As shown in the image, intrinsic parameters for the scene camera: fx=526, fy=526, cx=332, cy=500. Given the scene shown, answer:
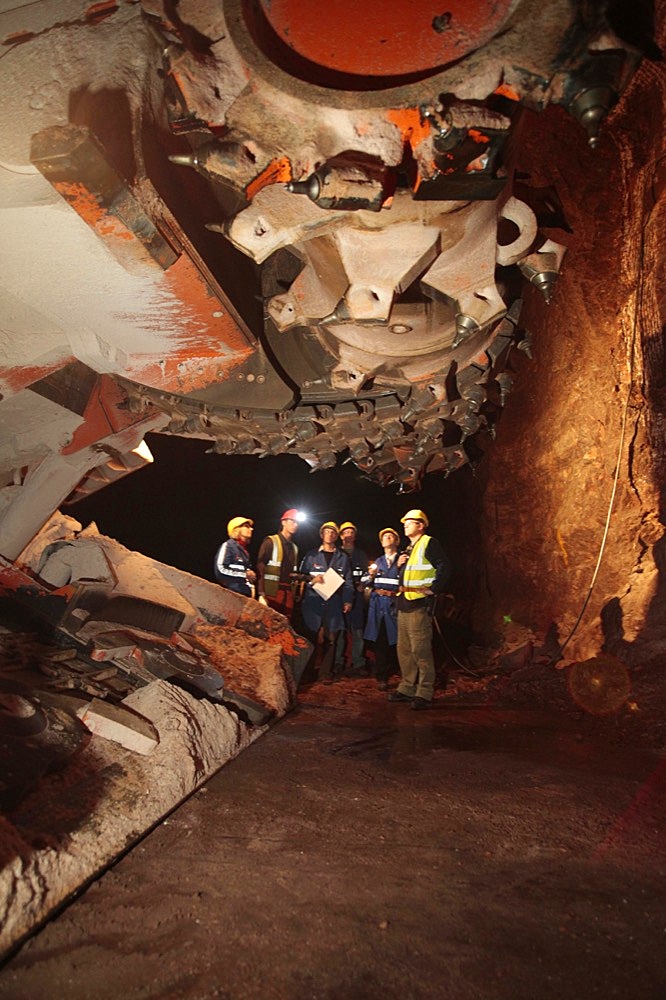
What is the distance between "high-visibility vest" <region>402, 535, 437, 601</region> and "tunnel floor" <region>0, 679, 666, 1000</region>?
2521mm

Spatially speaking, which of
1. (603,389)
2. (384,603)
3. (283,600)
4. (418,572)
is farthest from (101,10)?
(384,603)

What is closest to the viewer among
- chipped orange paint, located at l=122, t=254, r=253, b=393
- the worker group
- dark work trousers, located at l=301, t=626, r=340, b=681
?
chipped orange paint, located at l=122, t=254, r=253, b=393

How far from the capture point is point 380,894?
1.51 meters

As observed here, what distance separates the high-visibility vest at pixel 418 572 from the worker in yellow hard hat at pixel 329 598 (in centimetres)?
176

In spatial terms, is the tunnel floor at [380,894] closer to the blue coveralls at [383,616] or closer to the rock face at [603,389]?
the rock face at [603,389]

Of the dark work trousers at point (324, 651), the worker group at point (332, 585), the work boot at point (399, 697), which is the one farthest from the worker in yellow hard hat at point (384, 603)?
the work boot at point (399, 697)

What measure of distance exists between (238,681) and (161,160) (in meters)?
3.29

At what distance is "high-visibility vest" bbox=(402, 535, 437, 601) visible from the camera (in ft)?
16.7

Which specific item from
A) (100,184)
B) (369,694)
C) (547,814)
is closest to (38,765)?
(547,814)

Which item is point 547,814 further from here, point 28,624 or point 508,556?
point 508,556

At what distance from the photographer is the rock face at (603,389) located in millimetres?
4070

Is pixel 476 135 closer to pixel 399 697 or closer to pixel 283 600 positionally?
pixel 399 697

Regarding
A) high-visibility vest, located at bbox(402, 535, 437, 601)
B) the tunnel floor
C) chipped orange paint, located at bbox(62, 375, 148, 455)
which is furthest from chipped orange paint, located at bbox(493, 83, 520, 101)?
high-visibility vest, located at bbox(402, 535, 437, 601)

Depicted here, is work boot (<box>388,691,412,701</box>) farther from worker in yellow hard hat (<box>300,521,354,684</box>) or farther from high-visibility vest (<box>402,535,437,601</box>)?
worker in yellow hard hat (<box>300,521,354,684</box>)
